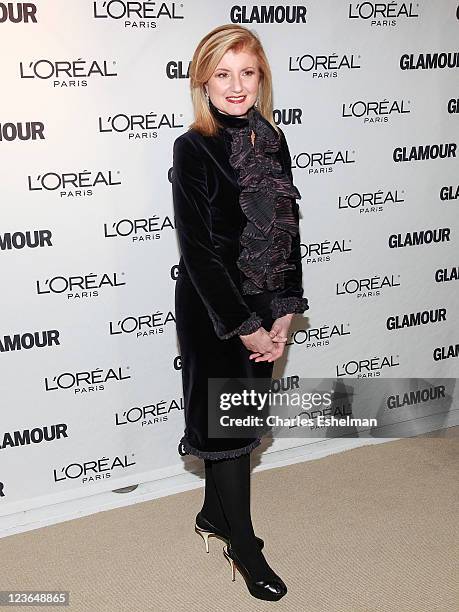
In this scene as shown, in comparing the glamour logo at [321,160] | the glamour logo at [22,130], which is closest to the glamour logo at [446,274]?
the glamour logo at [321,160]

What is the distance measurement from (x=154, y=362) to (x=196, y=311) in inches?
29.8

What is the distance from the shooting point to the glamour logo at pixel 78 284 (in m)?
2.91

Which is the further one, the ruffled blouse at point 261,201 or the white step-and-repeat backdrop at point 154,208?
the white step-and-repeat backdrop at point 154,208

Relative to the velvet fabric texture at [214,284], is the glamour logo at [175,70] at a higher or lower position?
higher

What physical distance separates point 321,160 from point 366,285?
639 mm

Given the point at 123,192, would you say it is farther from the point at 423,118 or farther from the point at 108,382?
the point at 423,118

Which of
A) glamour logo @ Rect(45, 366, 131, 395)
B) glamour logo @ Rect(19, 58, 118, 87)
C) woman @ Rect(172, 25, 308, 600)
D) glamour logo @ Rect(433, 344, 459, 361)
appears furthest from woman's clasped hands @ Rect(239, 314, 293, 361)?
glamour logo @ Rect(433, 344, 459, 361)

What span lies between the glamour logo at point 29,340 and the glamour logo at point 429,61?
1.87 metres

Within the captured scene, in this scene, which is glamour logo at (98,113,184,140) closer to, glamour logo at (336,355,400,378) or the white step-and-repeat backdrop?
the white step-and-repeat backdrop

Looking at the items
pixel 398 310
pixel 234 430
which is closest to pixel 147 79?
pixel 234 430

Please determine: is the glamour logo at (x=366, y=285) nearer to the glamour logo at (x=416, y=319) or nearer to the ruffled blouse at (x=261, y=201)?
the glamour logo at (x=416, y=319)

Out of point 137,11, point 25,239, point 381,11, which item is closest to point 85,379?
point 25,239

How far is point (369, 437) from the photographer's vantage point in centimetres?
375

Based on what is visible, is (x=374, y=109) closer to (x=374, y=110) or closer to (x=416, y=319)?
(x=374, y=110)
